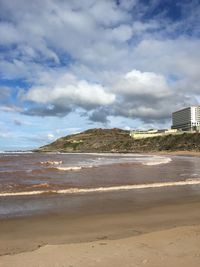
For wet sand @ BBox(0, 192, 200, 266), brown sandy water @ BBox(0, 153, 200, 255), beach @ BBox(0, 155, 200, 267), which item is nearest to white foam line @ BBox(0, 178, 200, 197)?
beach @ BBox(0, 155, 200, 267)

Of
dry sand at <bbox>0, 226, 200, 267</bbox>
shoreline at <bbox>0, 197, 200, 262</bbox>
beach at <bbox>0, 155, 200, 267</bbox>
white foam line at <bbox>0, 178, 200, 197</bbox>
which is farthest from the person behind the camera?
white foam line at <bbox>0, 178, 200, 197</bbox>

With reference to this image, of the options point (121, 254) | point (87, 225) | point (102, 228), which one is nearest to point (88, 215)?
point (87, 225)

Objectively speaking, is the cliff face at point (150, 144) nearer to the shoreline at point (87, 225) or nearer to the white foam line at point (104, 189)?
the white foam line at point (104, 189)

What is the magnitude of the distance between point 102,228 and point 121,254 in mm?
3268

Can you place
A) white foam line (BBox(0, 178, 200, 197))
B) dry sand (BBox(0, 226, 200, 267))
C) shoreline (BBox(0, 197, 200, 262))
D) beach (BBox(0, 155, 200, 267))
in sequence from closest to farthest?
dry sand (BBox(0, 226, 200, 267)) < beach (BBox(0, 155, 200, 267)) < shoreline (BBox(0, 197, 200, 262)) < white foam line (BBox(0, 178, 200, 197))

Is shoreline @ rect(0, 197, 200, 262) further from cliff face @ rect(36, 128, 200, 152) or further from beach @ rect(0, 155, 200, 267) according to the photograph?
→ cliff face @ rect(36, 128, 200, 152)

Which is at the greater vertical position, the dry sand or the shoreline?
the dry sand

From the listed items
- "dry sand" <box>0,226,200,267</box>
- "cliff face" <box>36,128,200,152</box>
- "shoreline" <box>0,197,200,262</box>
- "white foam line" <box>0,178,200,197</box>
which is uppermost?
"cliff face" <box>36,128,200,152</box>

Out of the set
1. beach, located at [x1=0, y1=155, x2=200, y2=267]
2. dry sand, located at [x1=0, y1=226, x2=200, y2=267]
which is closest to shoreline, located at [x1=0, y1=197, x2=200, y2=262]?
beach, located at [x1=0, y1=155, x2=200, y2=267]

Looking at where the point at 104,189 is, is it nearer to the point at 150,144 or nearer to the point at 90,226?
the point at 90,226

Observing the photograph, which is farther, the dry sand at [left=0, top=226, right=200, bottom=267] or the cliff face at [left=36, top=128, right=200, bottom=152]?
the cliff face at [left=36, top=128, right=200, bottom=152]

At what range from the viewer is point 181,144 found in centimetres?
12462

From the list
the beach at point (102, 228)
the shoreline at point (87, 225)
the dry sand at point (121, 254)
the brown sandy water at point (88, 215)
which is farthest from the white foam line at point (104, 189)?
the dry sand at point (121, 254)

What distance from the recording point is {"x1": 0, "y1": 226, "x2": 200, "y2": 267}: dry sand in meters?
6.17
